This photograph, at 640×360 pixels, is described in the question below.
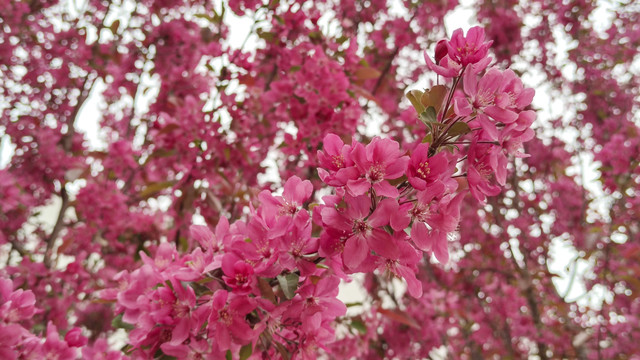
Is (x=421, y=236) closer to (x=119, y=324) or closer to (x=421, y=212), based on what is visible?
(x=421, y=212)

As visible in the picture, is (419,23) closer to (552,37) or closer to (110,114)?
(552,37)

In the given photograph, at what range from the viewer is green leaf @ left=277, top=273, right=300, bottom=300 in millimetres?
774

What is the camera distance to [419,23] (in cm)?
309

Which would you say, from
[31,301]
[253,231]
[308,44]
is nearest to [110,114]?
[308,44]

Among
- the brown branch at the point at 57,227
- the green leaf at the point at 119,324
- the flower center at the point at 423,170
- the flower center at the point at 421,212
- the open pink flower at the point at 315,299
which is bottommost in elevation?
the brown branch at the point at 57,227

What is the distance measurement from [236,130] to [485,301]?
9.28 feet

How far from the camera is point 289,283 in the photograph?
2.62 ft

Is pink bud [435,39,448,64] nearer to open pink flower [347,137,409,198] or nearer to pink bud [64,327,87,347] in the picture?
open pink flower [347,137,409,198]

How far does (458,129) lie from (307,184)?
0.33 meters

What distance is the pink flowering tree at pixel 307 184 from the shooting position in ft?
2.57

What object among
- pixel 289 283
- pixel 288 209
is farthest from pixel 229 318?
pixel 288 209

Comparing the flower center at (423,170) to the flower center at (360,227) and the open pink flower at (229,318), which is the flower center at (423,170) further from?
the open pink flower at (229,318)

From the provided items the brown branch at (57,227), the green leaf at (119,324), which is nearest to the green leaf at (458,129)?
the green leaf at (119,324)

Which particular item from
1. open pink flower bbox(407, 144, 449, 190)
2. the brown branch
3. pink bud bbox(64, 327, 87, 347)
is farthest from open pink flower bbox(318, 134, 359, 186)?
the brown branch
